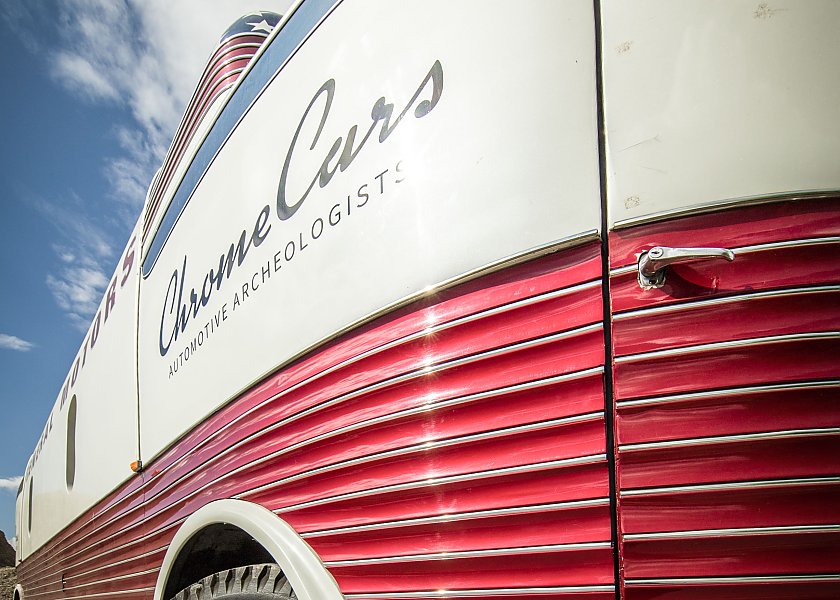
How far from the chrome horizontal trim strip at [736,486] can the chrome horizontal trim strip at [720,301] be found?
0.92ft

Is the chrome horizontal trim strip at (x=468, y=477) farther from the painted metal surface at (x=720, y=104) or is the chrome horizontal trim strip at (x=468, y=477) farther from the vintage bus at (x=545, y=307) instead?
the painted metal surface at (x=720, y=104)

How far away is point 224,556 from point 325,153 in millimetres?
1451

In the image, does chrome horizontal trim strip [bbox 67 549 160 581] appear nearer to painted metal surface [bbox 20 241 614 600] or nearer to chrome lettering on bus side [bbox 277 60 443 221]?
painted metal surface [bbox 20 241 614 600]

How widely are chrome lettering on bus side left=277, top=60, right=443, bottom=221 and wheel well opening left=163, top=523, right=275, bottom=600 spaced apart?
112 cm

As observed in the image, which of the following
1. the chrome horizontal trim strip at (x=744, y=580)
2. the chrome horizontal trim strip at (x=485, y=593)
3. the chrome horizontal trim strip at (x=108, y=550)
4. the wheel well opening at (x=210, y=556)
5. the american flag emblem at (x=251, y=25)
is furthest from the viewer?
the american flag emblem at (x=251, y=25)

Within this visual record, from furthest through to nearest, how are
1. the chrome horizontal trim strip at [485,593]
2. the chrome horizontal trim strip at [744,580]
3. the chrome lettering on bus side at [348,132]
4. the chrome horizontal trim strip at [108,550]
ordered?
the chrome horizontal trim strip at [108,550] → the chrome lettering on bus side at [348,132] → the chrome horizontal trim strip at [485,593] → the chrome horizontal trim strip at [744,580]

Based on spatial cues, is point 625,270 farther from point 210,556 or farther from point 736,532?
point 210,556

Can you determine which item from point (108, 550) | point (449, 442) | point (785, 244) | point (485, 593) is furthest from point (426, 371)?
point (108, 550)

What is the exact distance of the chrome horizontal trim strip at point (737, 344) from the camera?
942 mm

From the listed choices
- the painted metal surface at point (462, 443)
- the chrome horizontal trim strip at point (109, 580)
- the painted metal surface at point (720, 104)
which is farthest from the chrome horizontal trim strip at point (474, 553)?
the chrome horizontal trim strip at point (109, 580)

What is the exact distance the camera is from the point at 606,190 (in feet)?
3.50

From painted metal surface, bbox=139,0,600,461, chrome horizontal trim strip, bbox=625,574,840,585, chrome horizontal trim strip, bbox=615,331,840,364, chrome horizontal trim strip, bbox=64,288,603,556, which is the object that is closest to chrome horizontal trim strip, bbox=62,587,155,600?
painted metal surface, bbox=139,0,600,461

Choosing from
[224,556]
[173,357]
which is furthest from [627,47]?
[224,556]

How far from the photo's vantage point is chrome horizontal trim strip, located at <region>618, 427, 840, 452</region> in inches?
36.4
